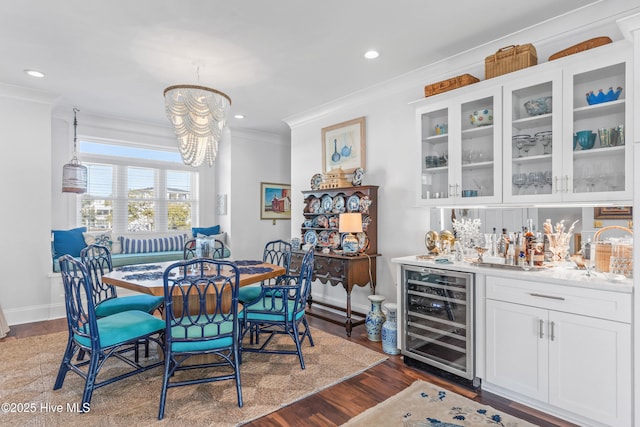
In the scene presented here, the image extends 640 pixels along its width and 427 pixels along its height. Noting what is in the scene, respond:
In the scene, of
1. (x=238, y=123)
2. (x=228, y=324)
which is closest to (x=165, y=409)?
(x=228, y=324)

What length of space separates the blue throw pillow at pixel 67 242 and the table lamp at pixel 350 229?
3727 millimetres

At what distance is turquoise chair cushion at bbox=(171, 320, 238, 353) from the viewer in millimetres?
2232

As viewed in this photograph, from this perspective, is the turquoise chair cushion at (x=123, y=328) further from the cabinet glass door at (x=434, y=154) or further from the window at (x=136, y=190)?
the window at (x=136, y=190)

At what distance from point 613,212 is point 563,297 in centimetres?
77

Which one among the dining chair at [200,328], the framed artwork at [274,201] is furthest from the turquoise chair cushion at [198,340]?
the framed artwork at [274,201]

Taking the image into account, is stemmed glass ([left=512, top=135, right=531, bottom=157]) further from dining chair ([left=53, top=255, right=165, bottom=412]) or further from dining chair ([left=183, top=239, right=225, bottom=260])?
dining chair ([left=53, top=255, right=165, bottom=412])

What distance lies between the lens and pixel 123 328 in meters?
2.34

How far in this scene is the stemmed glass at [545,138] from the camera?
245cm

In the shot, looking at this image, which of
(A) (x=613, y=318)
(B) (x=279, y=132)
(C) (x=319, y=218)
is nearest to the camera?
(A) (x=613, y=318)

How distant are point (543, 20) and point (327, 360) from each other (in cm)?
329

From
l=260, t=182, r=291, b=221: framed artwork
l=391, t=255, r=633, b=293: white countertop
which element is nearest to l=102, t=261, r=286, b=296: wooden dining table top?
l=391, t=255, r=633, b=293: white countertop

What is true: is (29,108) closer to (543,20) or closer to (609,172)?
(543,20)

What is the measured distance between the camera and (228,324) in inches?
96.3

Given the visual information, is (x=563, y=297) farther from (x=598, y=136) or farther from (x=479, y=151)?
(x=479, y=151)
